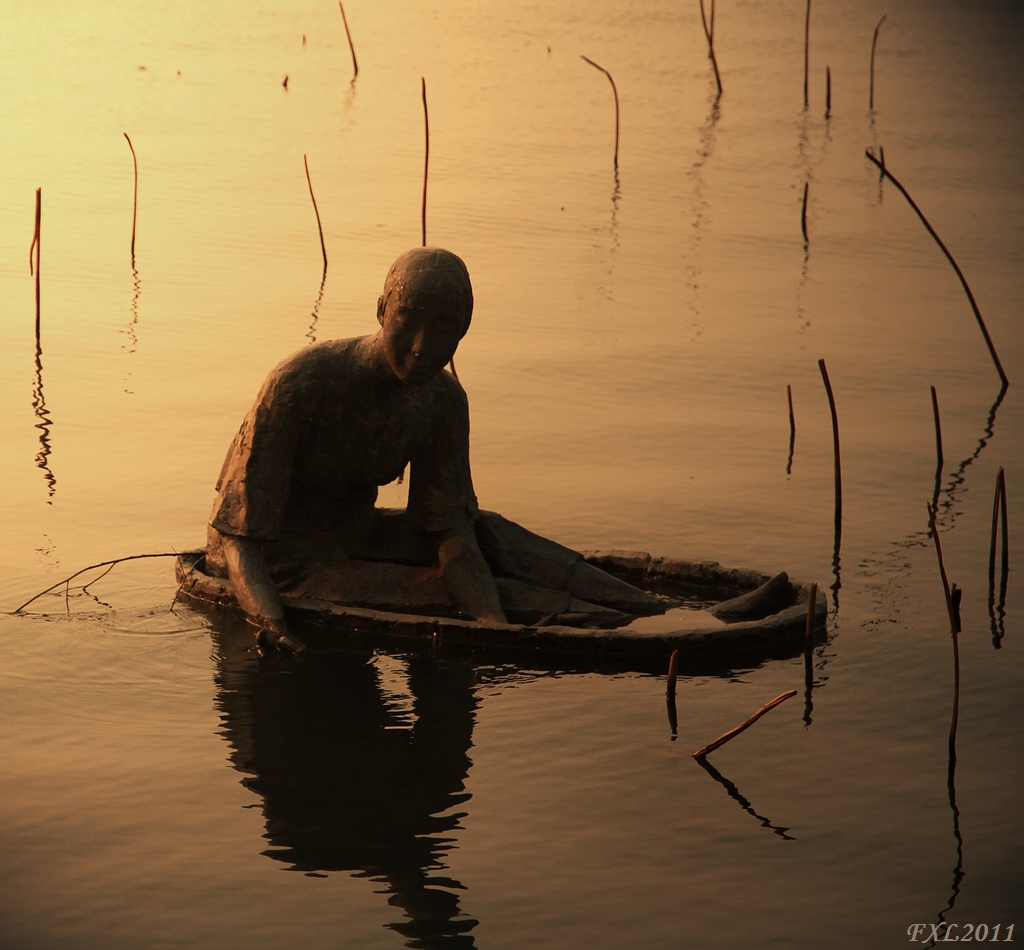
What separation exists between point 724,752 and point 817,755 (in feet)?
1.10

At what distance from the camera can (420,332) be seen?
23.4 ft

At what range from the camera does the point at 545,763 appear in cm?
645

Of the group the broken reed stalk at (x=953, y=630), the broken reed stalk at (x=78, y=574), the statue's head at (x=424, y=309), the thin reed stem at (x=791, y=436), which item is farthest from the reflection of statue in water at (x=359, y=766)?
the thin reed stem at (x=791, y=436)

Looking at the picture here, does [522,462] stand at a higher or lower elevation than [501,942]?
higher

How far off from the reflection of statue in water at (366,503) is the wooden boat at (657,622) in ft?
0.41

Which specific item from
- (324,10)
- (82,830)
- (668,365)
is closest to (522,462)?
(668,365)

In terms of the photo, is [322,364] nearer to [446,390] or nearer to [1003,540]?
[446,390]

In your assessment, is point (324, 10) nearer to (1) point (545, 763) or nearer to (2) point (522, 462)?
(2) point (522, 462)

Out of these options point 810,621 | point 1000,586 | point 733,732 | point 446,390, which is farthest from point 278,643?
point 1000,586

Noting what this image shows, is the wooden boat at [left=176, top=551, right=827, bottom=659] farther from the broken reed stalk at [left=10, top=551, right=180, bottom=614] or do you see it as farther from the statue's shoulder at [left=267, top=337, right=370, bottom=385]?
the statue's shoulder at [left=267, top=337, right=370, bottom=385]

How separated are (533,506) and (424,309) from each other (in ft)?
8.00

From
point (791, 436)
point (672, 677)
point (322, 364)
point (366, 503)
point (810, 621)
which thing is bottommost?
point (672, 677)

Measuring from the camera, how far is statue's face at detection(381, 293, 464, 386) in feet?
23.3

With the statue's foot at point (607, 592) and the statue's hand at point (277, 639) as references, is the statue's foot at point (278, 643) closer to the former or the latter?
the statue's hand at point (277, 639)
